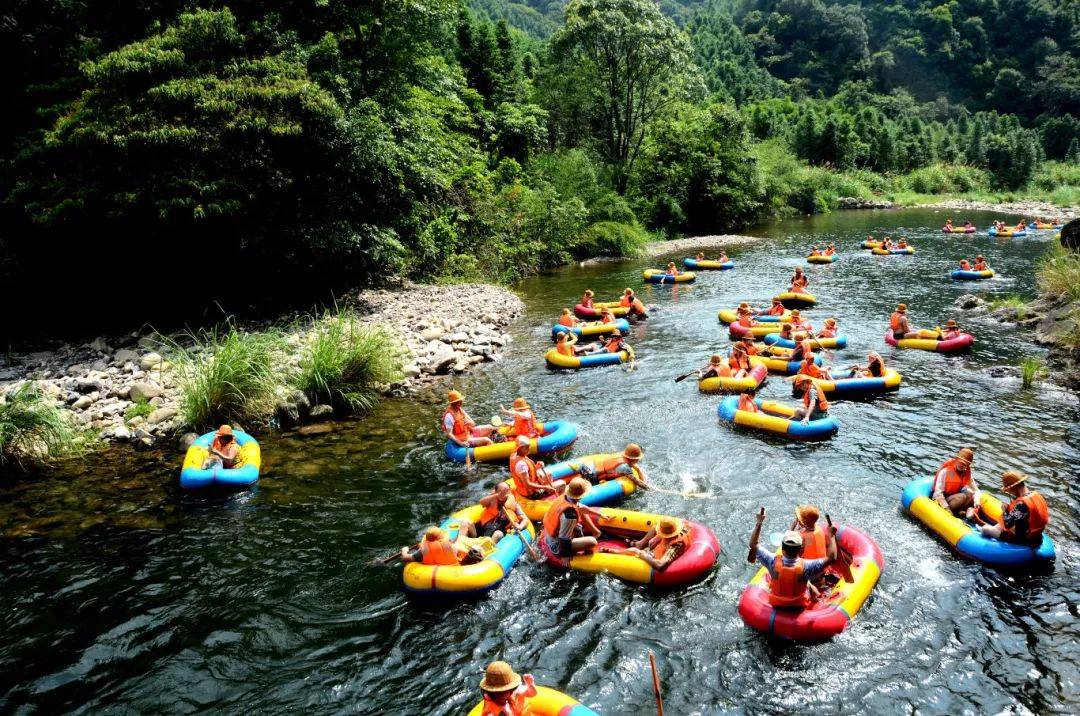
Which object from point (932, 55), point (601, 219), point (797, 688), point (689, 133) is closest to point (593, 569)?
point (797, 688)

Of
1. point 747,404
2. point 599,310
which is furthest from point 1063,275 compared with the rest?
point 599,310

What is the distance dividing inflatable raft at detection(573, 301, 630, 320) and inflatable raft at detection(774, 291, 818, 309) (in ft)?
15.2

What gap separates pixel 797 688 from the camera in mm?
5531

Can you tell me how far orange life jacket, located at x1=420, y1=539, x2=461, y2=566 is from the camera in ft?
22.6

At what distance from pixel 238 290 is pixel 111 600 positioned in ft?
37.3

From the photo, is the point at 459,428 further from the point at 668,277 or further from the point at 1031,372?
the point at 668,277

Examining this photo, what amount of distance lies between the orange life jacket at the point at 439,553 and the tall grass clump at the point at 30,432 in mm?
6575

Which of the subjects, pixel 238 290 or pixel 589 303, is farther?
pixel 589 303

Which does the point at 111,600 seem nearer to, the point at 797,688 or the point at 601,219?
the point at 797,688

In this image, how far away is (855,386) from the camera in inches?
460

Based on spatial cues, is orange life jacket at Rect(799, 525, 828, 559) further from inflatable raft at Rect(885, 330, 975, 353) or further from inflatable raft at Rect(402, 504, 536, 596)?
inflatable raft at Rect(885, 330, 975, 353)

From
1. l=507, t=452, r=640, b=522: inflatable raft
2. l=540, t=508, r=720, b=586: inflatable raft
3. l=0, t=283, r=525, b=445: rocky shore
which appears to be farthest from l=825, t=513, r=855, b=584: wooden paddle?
l=0, t=283, r=525, b=445: rocky shore

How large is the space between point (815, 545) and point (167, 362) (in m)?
10.8

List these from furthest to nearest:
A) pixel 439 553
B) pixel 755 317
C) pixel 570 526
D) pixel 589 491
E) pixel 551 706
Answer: pixel 755 317 → pixel 589 491 → pixel 570 526 → pixel 439 553 → pixel 551 706
